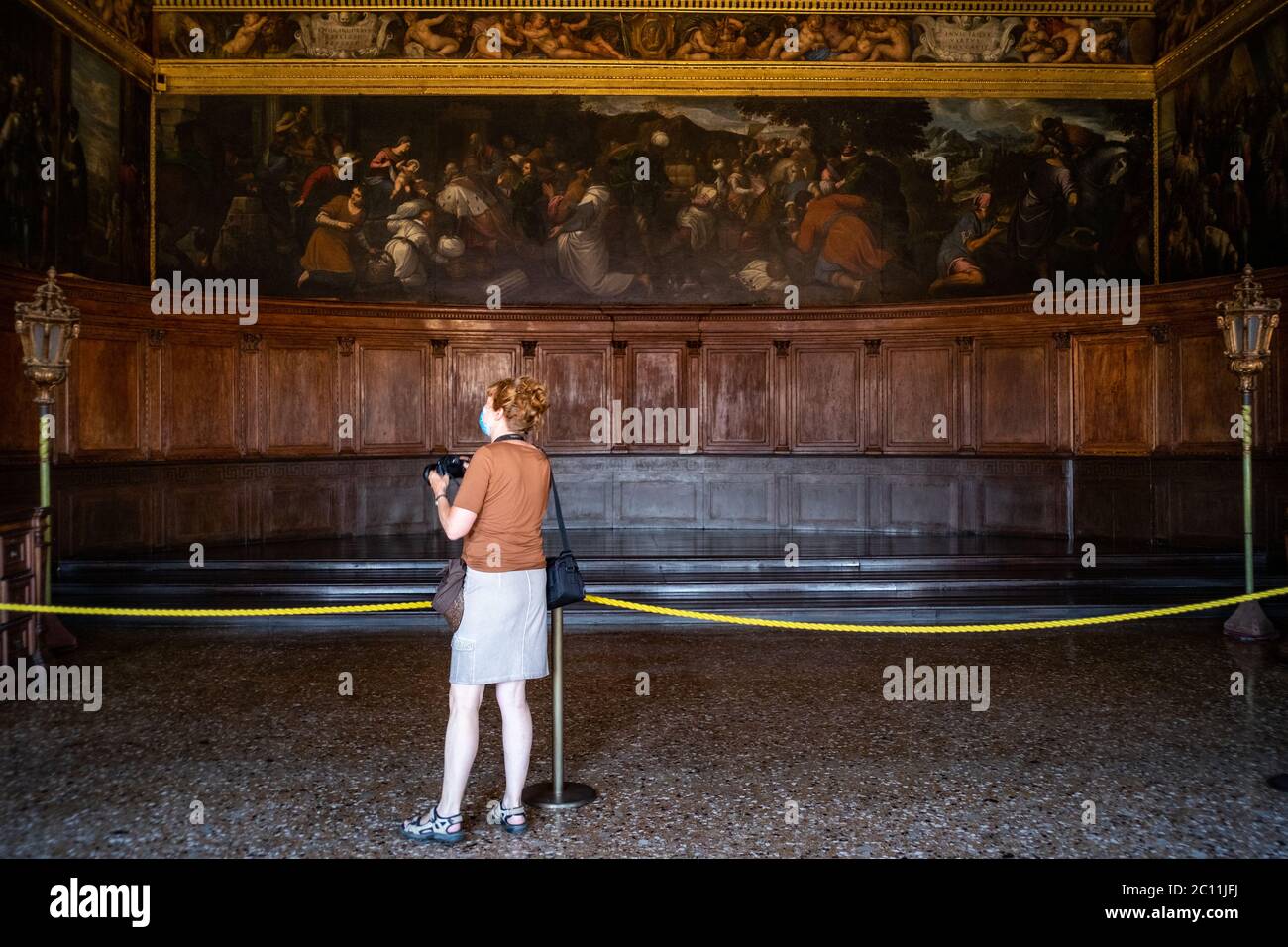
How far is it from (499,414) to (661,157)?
35.8ft

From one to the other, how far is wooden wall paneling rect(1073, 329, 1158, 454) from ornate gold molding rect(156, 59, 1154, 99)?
12.3 ft

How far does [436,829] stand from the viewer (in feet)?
13.0

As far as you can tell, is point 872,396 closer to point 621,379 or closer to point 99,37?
point 621,379

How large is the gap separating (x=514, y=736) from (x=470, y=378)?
416 inches

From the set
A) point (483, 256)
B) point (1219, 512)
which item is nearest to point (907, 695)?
point (1219, 512)

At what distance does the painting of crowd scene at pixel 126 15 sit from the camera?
12.0 meters

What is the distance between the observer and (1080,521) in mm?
12781

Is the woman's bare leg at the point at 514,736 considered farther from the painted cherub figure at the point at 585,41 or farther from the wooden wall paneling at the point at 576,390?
the painted cherub figure at the point at 585,41

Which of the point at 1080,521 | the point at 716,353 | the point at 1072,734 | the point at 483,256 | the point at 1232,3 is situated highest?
the point at 1232,3

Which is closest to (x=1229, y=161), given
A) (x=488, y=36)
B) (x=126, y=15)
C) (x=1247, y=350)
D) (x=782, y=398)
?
(x=1247, y=350)

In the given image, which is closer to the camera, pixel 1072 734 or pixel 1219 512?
pixel 1072 734

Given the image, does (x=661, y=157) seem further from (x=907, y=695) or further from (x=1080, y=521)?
(x=907, y=695)

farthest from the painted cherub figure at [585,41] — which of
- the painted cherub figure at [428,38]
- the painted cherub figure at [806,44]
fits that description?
the painted cherub figure at [806,44]

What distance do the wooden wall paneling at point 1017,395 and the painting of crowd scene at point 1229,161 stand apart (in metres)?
2.00
